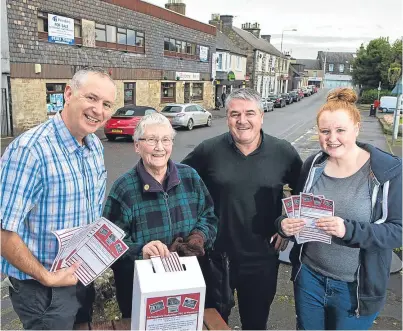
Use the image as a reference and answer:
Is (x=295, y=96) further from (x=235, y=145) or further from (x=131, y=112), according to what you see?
(x=235, y=145)

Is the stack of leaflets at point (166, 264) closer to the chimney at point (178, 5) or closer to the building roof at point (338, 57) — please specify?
the chimney at point (178, 5)

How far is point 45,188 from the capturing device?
2.03 metres

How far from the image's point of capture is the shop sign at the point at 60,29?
17.1 m

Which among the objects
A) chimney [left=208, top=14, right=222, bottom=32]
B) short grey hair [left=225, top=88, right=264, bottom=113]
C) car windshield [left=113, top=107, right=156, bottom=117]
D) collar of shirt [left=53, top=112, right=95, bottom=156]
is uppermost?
chimney [left=208, top=14, right=222, bottom=32]

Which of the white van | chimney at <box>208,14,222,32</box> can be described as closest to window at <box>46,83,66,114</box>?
the white van

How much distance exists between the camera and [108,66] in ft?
69.9

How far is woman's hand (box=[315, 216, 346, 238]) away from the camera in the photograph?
223cm

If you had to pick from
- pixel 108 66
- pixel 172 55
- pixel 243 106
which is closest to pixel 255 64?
pixel 172 55

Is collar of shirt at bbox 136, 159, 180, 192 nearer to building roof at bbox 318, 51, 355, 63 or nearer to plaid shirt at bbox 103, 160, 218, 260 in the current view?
plaid shirt at bbox 103, 160, 218, 260

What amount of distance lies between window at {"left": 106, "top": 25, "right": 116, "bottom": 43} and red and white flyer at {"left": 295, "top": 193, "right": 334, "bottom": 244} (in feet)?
69.5

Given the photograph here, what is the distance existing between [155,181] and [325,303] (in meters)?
1.40

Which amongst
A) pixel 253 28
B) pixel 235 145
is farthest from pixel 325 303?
pixel 253 28

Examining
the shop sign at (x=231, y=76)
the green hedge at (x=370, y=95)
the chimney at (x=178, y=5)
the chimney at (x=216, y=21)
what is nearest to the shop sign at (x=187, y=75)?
the chimney at (x=178, y=5)

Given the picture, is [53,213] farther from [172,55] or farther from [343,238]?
[172,55]
